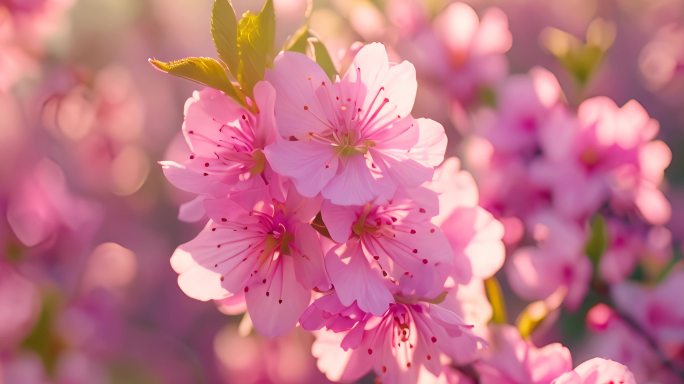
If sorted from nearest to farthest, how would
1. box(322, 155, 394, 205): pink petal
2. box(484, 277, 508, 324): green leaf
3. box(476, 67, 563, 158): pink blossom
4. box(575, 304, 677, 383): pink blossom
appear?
box(322, 155, 394, 205): pink petal
box(484, 277, 508, 324): green leaf
box(575, 304, 677, 383): pink blossom
box(476, 67, 563, 158): pink blossom

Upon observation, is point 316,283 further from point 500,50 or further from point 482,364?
point 500,50

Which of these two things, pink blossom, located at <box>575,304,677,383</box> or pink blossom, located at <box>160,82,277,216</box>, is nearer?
pink blossom, located at <box>160,82,277,216</box>

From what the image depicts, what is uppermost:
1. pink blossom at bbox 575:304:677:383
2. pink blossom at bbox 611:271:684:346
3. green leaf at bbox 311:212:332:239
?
green leaf at bbox 311:212:332:239

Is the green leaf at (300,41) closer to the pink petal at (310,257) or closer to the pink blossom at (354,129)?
the pink blossom at (354,129)

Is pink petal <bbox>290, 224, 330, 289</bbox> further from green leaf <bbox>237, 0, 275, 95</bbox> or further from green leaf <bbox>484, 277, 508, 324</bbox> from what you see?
green leaf <bbox>484, 277, 508, 324</bbox>

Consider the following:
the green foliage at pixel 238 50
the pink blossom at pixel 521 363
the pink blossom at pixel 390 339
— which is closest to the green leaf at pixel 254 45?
the green foliage at pixel 238 50

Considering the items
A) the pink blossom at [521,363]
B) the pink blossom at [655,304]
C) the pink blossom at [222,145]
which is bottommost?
the pink blossom at [655,304]

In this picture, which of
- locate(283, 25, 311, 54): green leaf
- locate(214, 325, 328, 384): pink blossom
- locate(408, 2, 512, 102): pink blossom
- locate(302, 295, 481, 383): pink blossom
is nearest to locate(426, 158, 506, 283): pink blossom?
locate(302, 295, 481, 383): pink blossom
